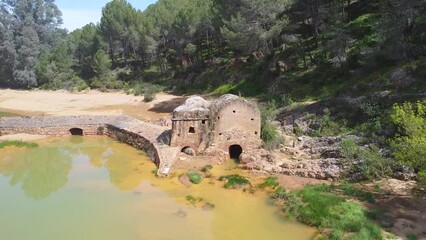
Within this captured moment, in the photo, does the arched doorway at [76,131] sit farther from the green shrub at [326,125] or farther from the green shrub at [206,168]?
the green shrub at [326,125]

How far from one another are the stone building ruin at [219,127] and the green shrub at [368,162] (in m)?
5.67

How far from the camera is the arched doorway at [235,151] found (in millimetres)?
24234

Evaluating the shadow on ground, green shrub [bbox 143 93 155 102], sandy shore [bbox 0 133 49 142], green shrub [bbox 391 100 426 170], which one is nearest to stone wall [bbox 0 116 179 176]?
sandy shore [bbox 0 133 49 142]

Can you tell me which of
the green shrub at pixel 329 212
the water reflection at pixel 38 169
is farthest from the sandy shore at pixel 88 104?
the green shrub at pixel 329 212

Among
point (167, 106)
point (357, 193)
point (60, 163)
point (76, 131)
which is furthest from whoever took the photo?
point (167, 106)

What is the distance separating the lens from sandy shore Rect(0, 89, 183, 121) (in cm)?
4106

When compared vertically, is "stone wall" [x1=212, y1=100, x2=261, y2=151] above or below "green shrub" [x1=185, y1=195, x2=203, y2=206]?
above

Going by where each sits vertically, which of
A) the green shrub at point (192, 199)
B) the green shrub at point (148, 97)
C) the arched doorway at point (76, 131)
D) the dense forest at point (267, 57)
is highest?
the dense forest at point (267, 57)

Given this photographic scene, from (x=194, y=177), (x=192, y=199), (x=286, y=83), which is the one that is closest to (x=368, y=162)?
(x=192, y=199)

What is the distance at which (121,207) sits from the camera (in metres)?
18.3

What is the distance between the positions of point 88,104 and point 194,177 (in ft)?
97.7

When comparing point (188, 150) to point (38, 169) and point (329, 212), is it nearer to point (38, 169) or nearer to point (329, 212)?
point (38, 169)

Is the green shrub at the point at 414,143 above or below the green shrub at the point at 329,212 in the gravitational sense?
above

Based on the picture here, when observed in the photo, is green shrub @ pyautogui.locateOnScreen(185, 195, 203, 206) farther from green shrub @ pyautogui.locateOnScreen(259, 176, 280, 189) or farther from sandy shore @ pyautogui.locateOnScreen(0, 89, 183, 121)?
sandy shore @ pyautogui.locateOnScreen(0, 89, 183, 121)
